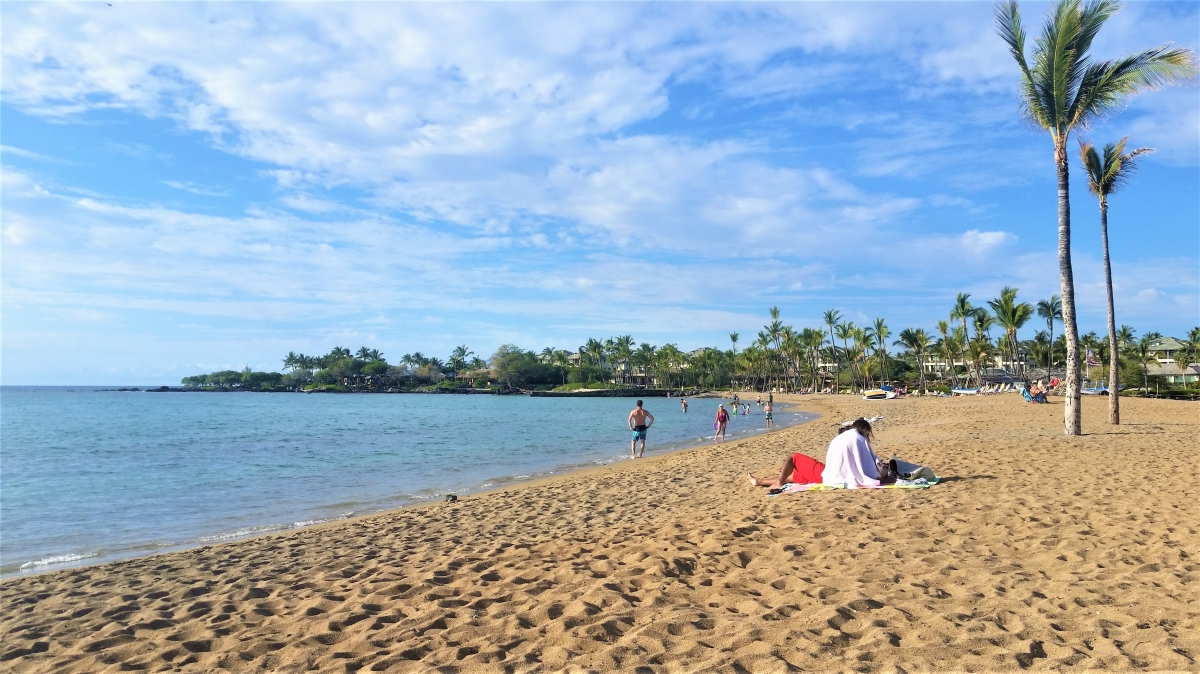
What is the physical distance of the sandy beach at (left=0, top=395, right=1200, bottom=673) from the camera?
12.5 feet


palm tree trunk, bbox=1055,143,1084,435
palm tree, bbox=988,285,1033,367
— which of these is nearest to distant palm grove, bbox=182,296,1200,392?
palm tree, bbox=988,285,1033,367

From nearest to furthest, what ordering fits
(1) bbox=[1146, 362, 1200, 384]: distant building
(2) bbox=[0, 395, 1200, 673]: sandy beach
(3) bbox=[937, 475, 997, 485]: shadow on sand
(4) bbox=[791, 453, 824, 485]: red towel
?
(2) bbox=[0, 395, 1200, 673]: sandy beach → (3) bbox=[937, 475, 997, 485]: shadow on sand → (4) bbox=[791, 453, 824, 485]: red towel → (1) bbox=[1146, 362, 1200, 384]: distant building

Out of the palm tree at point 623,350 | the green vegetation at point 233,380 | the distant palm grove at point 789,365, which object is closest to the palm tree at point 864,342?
the distant palm grove at point 789,365

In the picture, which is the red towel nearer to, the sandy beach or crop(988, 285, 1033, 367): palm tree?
the sandy beach

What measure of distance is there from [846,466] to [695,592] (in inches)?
188

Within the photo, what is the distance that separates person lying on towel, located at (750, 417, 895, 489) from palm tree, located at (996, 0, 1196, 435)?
8.25 m

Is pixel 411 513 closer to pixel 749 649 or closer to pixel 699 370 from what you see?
pixel 749 649

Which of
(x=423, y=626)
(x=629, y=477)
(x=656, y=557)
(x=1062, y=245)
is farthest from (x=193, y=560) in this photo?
(x=1062, y=245)

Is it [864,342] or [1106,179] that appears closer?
[1106,179]

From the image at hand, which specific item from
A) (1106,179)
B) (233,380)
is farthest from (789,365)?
(233,380)

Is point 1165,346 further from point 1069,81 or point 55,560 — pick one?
point 55,560

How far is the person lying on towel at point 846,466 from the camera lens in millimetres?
8805

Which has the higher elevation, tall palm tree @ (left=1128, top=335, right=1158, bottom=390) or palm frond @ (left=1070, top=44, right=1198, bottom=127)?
palm frond @ (left=1070, top=44, right=1198, bottom=127)

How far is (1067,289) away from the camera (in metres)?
14.4
